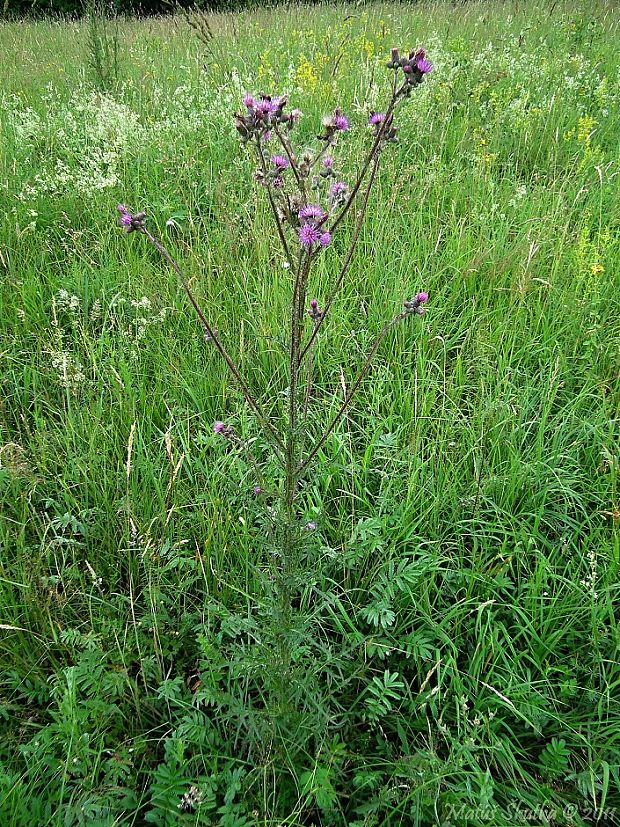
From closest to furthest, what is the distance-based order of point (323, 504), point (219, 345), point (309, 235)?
point (309, 235)
point (219, 345)
point (323, 504)

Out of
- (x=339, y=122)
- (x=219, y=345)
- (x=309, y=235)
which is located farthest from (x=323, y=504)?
(x=339, y=122)

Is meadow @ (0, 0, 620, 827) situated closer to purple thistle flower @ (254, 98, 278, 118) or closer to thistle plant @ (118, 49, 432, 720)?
thistle plant @ (118, 49, 432, 720)

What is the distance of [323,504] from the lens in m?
1.90

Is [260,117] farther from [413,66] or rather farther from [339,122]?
[413,66]

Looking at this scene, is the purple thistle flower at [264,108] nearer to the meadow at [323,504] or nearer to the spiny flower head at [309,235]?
the spiny flower head at [309,235]

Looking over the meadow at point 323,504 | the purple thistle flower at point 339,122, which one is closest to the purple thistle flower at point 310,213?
the purple thistle flower at point 339,122

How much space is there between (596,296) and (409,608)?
5.41ft

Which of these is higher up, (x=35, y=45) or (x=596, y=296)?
(x=35, y=45)

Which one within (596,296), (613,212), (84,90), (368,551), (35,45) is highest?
(35,45)

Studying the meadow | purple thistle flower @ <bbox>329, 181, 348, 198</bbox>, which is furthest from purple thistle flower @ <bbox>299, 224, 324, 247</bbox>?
the meadow

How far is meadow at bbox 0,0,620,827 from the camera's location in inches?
55.2

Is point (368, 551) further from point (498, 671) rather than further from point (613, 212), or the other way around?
point (613, 212)

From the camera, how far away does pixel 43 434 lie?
6.85 ft

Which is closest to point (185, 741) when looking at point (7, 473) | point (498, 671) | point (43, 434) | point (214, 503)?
point (214, 503)
